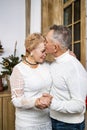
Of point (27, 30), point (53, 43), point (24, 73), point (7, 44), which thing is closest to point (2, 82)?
point (7, 44)

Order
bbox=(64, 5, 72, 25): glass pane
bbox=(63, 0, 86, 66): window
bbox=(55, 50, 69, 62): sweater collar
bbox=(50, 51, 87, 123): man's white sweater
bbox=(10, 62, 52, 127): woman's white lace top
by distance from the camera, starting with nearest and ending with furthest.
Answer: bbox=(50, 51, 87, 123): man's white sweater → bbox=(55, 50, 69, 62): sweater collar → bbox=(10, 62, 52, 127): woman's white lace top → bbox=(63, 0, 86, 66): window → bbox=(64, 5, 72, 25): glass pane

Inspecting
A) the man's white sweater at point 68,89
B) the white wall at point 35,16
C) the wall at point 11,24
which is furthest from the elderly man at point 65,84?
the wall at point 11,24

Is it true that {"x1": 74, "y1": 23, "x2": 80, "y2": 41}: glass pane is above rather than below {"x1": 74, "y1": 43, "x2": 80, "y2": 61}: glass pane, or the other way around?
above

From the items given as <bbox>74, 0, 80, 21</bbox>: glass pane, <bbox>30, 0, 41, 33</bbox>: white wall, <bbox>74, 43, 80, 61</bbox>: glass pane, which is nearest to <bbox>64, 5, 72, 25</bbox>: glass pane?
<bbox>74, 0, 80, 21</bbox>: glass pane

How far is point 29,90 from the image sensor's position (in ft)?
5.61

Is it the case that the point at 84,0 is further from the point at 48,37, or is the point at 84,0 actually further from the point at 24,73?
the point at 24,73

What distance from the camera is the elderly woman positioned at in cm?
167

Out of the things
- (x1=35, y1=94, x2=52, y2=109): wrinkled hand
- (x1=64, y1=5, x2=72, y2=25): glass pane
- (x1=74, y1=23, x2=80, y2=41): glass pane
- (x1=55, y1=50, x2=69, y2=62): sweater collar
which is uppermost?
(x1=64, y1=5, x2=72, y2=25): glass pane

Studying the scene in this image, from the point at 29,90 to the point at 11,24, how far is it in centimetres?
232

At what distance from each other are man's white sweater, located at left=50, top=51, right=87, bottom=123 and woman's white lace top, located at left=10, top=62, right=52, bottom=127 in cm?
15

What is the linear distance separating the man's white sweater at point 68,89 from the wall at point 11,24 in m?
2.31

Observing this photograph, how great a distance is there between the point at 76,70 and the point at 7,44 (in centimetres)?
251

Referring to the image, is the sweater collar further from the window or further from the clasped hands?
the window

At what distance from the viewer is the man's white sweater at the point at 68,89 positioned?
1.44 m
